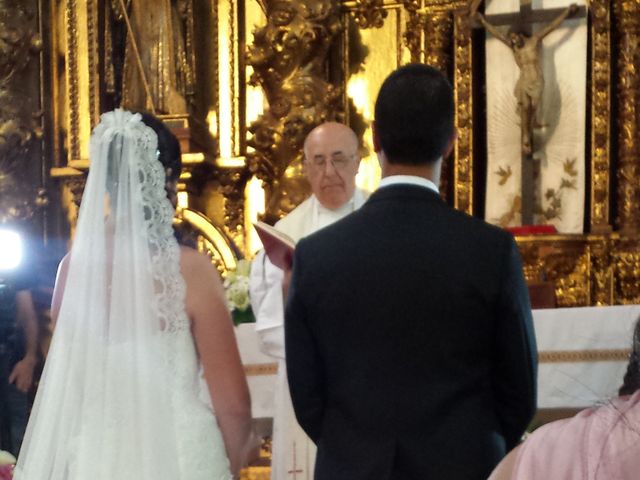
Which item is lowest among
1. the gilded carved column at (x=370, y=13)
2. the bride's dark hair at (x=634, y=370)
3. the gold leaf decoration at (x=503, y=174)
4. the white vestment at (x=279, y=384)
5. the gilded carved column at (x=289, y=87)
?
the white vestment at (x=279, y=384)

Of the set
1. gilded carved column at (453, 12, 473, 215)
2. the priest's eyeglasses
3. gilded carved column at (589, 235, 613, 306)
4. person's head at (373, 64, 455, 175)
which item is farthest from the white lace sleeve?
gilded carved column at (589, 235, 613, 306)

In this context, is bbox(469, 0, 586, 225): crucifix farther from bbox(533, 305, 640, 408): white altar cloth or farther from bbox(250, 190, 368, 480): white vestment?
bbox(250, 190, 368, 480): white vestment

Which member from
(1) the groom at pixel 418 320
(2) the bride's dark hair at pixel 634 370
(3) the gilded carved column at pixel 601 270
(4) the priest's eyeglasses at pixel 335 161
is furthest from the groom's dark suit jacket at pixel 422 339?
(3) the gilded carved column at pixel 601 270

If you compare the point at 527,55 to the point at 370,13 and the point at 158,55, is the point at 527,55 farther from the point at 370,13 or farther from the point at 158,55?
the point at 158,55

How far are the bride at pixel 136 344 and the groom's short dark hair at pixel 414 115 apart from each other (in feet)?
2.22

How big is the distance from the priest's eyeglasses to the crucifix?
2.24 m

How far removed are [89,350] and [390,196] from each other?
0.98 m

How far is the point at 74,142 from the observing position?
25.6ft

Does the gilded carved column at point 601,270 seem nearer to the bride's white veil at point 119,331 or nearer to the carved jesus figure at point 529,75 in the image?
the carved jesus figure at point 529,75

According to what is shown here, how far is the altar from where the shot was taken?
4.30 metres

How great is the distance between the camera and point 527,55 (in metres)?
6.64

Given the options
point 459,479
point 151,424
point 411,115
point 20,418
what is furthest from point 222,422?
point 20,418

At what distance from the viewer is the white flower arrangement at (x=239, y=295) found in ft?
16.0

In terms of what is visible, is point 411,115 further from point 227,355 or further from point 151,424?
point 151,424
